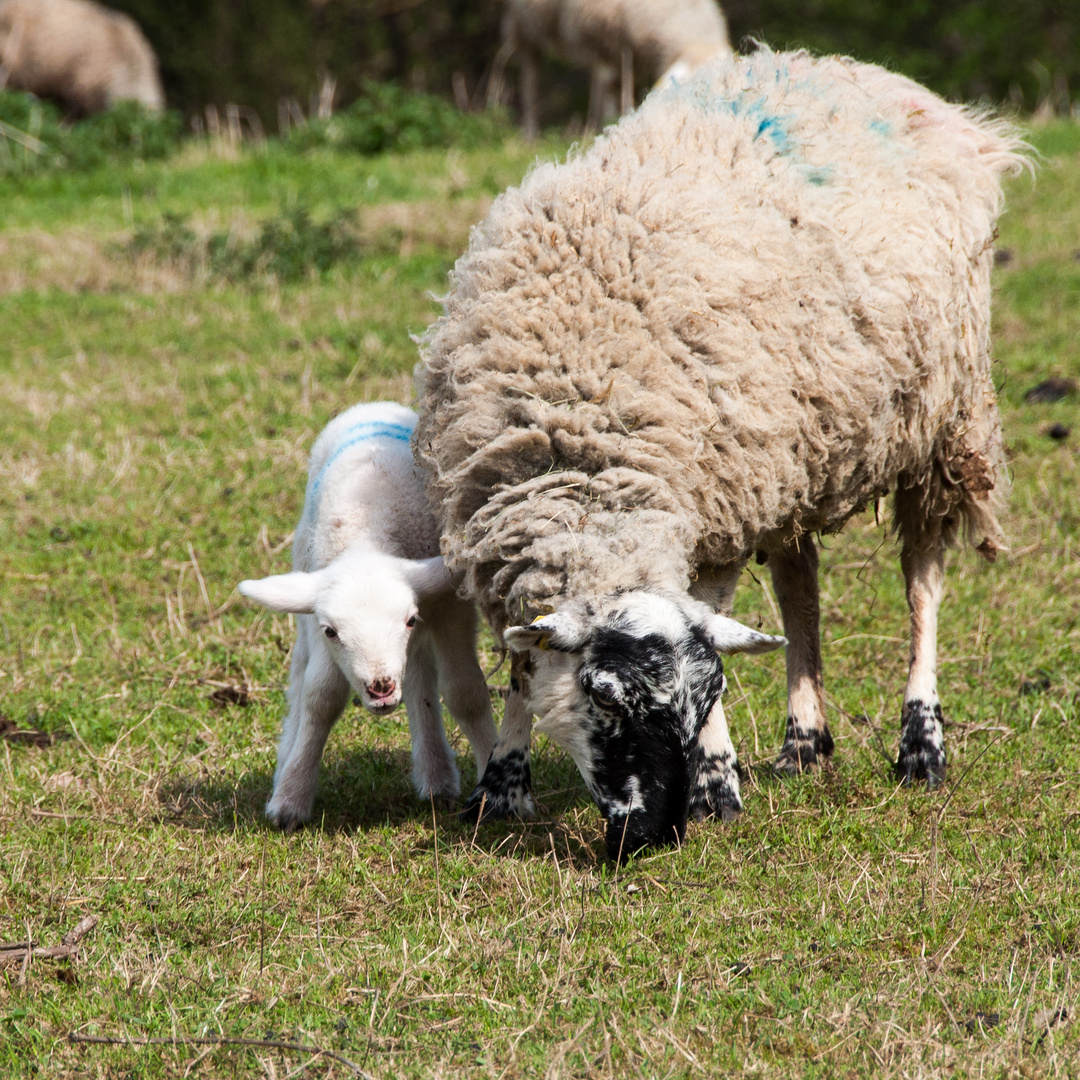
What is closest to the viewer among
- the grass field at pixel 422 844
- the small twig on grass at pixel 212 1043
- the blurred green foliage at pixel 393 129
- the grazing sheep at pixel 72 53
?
the small twig on grass at pixel 212 1043

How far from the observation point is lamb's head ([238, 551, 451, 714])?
3.86 metres

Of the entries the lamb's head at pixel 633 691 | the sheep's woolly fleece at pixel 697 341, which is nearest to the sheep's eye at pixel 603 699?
the lamb's head at pixel 633 691

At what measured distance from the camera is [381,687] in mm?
3838

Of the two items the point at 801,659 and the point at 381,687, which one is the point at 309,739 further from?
the point at 801,659

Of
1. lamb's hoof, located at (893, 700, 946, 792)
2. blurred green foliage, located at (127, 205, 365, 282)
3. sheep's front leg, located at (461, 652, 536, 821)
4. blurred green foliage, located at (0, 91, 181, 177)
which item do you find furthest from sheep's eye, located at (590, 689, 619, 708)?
blurred green foliage, located at (0, 91, 181, 177)

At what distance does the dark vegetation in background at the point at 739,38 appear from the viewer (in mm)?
22922

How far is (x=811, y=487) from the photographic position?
4.32 m

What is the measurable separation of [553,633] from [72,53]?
810 inches

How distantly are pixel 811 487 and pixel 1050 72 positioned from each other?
23447 mm

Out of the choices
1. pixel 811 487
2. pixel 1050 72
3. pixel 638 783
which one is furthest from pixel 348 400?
pixel 1050 72

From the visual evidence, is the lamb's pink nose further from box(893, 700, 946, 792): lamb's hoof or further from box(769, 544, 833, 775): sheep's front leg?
box(893, 700, 946, 792): lamb's hoof

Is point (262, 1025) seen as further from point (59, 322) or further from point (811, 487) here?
point (59, 322)

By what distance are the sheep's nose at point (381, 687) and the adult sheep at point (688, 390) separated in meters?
0.37

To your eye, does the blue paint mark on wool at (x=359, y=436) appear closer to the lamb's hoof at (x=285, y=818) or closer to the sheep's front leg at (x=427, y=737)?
the sheep's front leg at (x=427, y=737)
